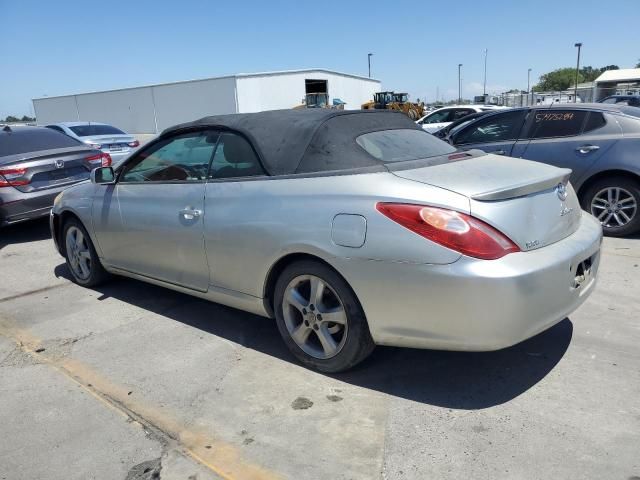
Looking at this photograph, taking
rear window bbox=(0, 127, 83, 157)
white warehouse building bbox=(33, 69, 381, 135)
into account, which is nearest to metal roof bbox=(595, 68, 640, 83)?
white warehouse building bbox=(33, 69, 381, 135)

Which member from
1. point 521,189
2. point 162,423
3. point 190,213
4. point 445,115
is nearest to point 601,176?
point 521,189

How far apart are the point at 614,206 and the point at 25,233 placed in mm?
7979

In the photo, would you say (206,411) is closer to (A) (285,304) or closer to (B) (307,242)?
(A) (285,304)

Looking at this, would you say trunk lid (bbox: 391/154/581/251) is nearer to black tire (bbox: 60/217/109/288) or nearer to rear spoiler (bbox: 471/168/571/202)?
rear spoiler (bbox: 471/168/571/202)

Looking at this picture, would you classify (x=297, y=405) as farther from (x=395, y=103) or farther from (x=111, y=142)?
(x=395, y=103)

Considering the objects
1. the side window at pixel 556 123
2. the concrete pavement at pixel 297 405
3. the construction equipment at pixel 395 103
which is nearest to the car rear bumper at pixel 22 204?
the concrete pavement at pixel 297 405

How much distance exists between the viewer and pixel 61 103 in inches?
2052

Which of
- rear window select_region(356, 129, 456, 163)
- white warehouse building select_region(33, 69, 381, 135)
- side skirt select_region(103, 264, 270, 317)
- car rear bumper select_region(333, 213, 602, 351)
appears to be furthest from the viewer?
white warehouse building select_region(33, 69, 381, 135)

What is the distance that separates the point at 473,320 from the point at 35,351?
309 centimetres

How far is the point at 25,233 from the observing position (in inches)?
317

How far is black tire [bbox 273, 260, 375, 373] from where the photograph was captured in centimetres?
300

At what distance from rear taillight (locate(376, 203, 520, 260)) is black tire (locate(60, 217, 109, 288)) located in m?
3.33

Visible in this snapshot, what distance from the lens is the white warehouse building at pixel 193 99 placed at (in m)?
39.7

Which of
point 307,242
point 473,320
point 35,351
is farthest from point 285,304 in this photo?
point 35,351
